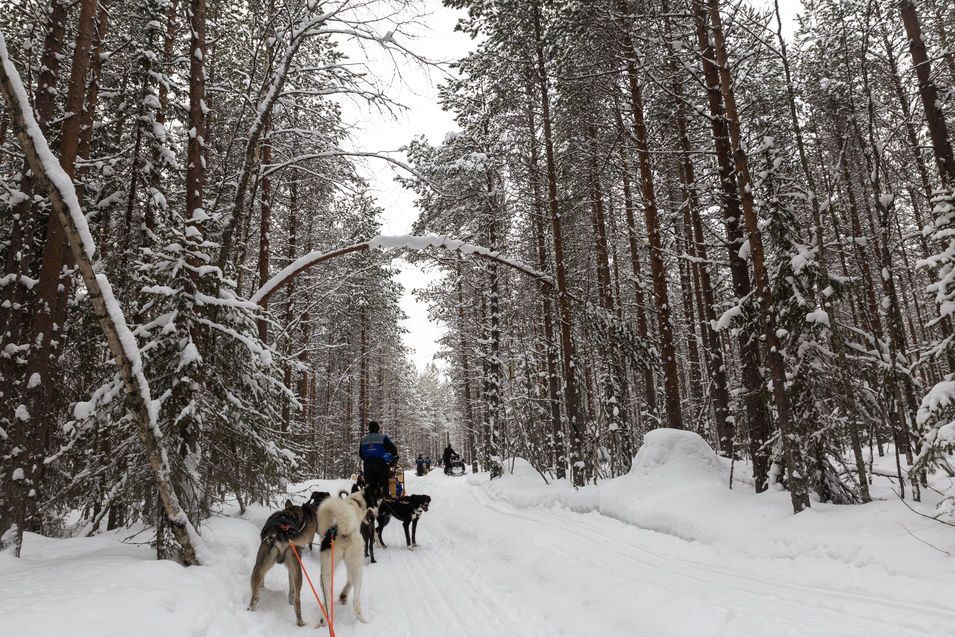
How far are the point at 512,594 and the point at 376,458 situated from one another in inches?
213

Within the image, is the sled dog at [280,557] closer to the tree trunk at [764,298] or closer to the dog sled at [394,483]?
the dog sled at [394,483]

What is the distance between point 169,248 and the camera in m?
6.01

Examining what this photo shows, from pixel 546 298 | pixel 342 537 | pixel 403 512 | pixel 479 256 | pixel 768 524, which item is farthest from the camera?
pixel 546 298

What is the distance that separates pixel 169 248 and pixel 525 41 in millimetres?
11387

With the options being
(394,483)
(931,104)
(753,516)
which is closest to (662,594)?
(753,516)

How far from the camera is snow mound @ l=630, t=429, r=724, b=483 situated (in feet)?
30.1

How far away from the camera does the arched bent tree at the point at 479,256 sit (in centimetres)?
694

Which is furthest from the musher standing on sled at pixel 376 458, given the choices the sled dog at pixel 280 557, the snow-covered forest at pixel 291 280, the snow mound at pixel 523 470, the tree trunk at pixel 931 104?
the tree trunk at pixel 931 104

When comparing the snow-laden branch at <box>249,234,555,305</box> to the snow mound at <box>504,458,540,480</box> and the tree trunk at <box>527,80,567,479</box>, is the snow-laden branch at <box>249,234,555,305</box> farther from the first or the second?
the snow mound at <box>504,458,540,480</box>

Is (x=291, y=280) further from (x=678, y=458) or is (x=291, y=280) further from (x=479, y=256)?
(x=678, y=458)

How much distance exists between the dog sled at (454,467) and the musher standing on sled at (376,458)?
2012 cm

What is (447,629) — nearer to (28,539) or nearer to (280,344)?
(28,539)

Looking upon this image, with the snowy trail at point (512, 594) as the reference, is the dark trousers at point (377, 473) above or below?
above

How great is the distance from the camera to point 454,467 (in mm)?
32656
